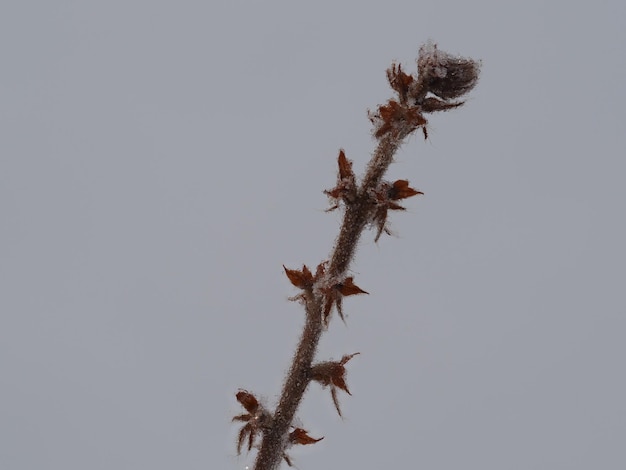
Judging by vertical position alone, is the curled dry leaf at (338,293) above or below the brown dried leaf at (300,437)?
above

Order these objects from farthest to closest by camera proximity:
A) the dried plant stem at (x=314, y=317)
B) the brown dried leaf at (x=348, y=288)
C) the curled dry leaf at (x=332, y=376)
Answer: the curled dry leaf at (x=332, y=376)
the dried plant stem at (x=314, y=317)
the brown dried leaf at (x=348, y=288)

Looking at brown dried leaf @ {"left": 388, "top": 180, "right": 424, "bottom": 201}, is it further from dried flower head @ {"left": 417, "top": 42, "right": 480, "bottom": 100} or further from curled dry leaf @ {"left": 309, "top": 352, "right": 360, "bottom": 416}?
curled dry leaf @ {"left": 309, "top": 352, "right": 360, "bottom": 416}

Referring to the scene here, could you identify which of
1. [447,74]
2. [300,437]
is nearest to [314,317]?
[300,437]

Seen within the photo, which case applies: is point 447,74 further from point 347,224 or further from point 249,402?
point 249,402

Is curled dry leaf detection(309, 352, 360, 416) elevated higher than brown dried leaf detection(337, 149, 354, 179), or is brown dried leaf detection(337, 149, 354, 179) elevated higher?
brown dried leaf detection(337, 149, 354, 179)

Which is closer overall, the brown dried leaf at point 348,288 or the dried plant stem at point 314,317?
the brown dried leaf at point 348,288

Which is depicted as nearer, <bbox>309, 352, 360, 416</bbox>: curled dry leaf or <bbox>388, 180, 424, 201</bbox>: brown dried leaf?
<bbox>388, 180, 424, 201</bbox>: brown dried leaf

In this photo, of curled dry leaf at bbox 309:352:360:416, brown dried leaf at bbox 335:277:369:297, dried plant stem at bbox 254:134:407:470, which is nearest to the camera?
brown dried leaf at bbox 335:277:369:297

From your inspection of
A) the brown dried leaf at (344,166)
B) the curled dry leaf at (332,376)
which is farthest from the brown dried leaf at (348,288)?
the brown dried leaf at (344,166)

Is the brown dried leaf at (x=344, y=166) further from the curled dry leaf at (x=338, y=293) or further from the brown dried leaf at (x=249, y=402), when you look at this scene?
the brown dried leaf at (x=249, y=402)

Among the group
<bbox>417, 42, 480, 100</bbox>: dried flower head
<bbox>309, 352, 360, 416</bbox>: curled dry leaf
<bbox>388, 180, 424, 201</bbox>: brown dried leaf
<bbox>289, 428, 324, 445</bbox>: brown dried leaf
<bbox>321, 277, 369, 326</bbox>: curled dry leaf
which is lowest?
<bbox>289, 428, 324, 445</bbox>: brown dried leaf

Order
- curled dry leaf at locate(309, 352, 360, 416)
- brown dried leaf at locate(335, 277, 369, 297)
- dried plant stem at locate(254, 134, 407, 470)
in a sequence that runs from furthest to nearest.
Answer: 1. curled dry leaf at locate(309, 352, 360, 416)
2. dried plant stem at locate(254, 134, 407, 470)
3. brown dried leaf at locate(335, 277, 369, 297)

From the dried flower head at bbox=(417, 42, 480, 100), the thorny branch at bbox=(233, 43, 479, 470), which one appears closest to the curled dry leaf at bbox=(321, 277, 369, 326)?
the thorny branch at bbox=(233, 43, 479, 470)
